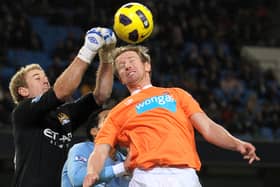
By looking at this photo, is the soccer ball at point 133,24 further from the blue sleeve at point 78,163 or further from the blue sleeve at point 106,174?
the blue sleeve at point 106,174

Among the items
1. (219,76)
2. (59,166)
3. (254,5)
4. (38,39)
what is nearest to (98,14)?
(38,39)

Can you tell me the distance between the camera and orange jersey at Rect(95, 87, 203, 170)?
168 inches

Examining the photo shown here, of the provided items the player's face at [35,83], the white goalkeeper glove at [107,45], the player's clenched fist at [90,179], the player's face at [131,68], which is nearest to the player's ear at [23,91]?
the player's face at [35,83]

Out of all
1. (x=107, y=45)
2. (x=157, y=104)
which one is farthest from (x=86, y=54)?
(x=157, y=104)

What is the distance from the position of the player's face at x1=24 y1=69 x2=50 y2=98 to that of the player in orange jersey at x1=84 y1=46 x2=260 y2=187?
985 millimetres

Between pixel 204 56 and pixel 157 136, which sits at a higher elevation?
pixel 157 136

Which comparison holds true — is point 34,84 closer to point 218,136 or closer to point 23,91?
point 23,91

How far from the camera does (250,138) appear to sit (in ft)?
36.1

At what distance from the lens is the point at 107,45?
4.98 metres

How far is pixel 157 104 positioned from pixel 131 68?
33 cm

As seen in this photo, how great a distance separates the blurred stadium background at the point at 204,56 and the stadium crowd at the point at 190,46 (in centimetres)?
2

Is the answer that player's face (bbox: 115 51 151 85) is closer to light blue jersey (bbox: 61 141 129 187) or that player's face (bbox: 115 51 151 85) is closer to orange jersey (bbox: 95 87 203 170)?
orange jersey (bbox: 95 87 203 170)

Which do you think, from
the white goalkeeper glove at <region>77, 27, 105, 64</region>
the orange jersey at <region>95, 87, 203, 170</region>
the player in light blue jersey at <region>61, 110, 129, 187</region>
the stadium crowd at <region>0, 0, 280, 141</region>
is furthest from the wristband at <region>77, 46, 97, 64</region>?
the stadium crowd at <region>0, 0, 280, 141</region>

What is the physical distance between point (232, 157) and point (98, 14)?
6550 millimetres
